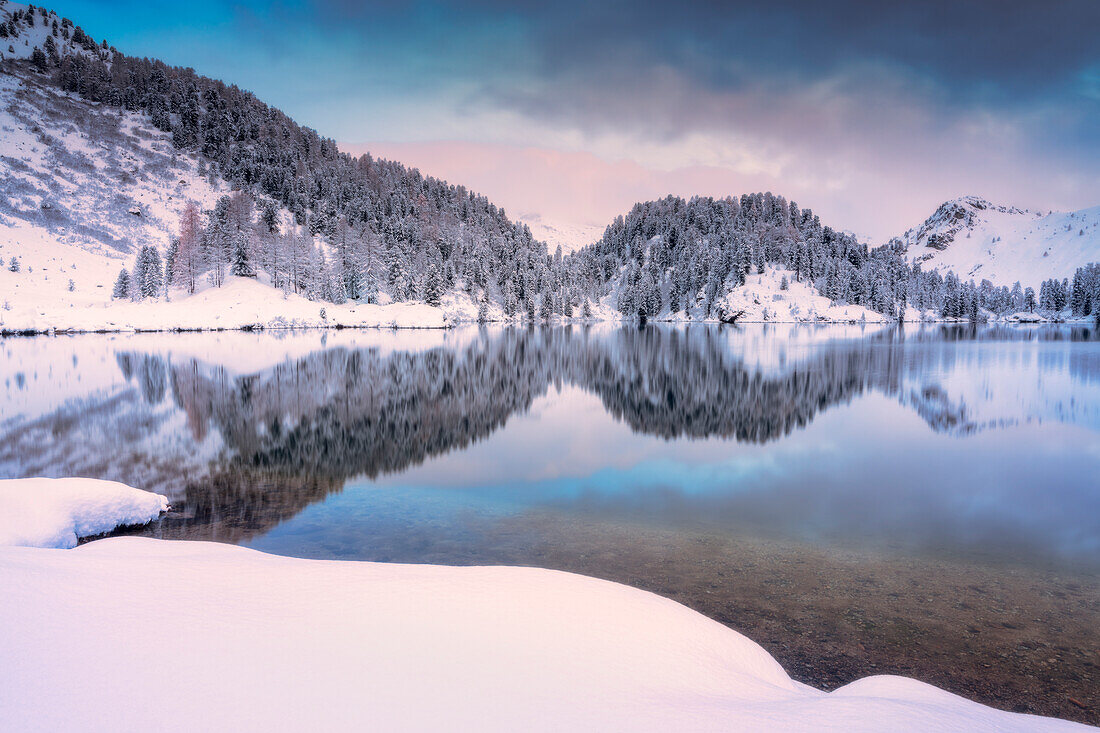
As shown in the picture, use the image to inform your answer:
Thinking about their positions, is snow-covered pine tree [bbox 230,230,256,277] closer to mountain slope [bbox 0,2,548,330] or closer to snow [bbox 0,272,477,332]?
mountain slope [bbox 0,2,548,330]

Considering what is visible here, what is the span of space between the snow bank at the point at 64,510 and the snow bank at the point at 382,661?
4.23 meters

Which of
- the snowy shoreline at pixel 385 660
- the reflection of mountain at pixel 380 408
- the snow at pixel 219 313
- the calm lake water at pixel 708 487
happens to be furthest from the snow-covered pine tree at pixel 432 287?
the snowy shoreline at pixel 385 660

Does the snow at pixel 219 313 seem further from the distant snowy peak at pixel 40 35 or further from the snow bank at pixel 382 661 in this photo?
the distant snowy peak at pixel 40 35

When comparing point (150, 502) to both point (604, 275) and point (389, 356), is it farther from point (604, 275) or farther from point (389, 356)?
point (604, 275)

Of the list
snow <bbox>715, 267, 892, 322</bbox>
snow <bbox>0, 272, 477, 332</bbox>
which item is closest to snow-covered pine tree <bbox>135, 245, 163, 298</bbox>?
snow <bbox>0, 272, 477, 332</bbox>

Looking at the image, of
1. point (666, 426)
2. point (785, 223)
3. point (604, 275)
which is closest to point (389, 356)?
point (666, 426)

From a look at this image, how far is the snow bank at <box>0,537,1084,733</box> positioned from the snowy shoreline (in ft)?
0.05

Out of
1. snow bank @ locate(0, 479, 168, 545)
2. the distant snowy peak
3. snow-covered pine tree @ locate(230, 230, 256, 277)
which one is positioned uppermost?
the distant snowy peak

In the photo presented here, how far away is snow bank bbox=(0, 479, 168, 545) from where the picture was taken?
8.96 metres

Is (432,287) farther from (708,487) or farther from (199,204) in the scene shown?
(708,487)

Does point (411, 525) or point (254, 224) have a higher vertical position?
point (254, 224)

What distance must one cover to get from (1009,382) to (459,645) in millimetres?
40357

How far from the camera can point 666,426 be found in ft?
73.2

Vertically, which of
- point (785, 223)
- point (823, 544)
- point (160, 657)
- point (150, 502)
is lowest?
point (823, 544)
